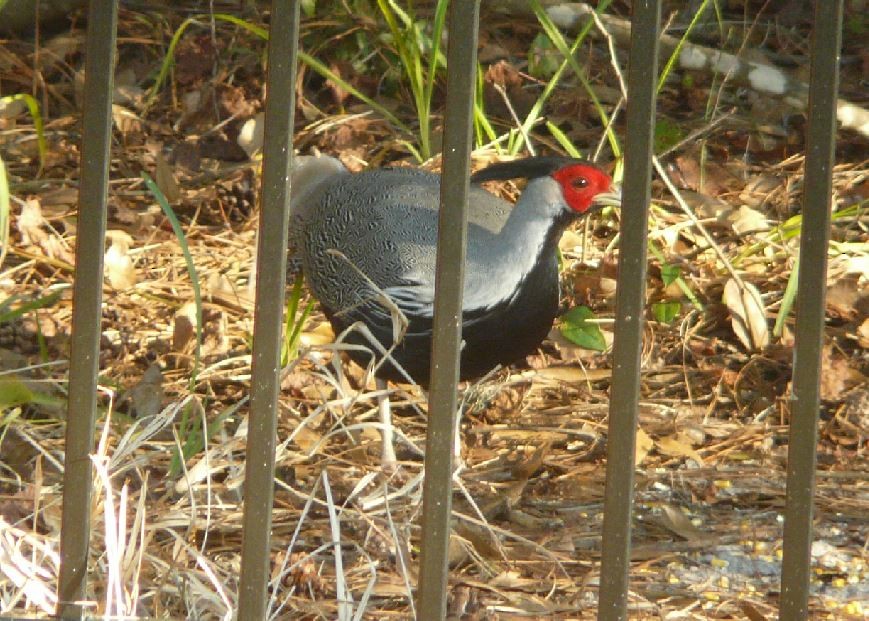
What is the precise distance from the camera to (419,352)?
3809 millimetres

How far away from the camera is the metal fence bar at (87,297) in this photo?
66.4 inches

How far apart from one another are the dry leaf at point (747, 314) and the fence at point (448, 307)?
2.43 metres

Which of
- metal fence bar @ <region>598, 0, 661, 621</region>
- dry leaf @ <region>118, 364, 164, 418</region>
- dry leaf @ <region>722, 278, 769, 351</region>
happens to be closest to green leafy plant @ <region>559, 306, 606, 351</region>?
dry leaf @ <region>722, 278, 769, 351</region>

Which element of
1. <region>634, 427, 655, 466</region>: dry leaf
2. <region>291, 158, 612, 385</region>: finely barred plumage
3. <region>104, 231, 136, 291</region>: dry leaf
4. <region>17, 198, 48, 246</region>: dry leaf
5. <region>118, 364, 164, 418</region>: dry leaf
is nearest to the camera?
<region>634, 427, 655, 466</region>: dry leaf

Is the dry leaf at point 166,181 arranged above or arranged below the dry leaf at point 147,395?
above

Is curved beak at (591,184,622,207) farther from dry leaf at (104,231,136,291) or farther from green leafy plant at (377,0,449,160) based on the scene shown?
dry leaf at (104,231,136,291)

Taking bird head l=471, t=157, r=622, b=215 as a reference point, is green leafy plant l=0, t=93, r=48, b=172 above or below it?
above

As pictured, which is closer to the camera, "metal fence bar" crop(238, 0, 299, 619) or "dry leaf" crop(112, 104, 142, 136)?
"metal fence bar" crop(238, 0, 299, 619)

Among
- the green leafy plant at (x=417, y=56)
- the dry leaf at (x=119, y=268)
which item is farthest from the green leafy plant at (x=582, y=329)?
the dry leaf at (x=119, y=268)

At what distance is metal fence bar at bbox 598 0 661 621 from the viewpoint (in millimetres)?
1647

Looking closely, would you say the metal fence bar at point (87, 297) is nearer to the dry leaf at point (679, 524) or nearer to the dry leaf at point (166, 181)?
the dry leaf at point (679, 524)

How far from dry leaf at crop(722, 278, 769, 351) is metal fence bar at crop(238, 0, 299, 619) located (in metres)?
2.62

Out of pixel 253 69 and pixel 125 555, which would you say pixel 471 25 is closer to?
pixel 125 555

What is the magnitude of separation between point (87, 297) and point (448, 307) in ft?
1.53
